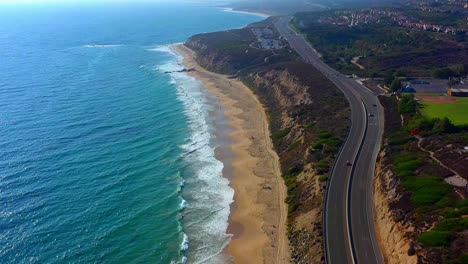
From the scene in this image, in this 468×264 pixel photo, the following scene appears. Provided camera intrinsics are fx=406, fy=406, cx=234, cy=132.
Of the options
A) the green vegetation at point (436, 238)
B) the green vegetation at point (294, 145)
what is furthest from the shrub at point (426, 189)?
the green vegetation at point (294, 145)

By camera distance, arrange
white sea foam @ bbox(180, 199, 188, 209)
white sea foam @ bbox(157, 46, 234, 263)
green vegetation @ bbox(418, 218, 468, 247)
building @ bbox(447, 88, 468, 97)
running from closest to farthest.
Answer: green vegetation @ bbox(418, 218, 468, 247)
white sea foam @ bbox(157, 46, 234, 263)
white sea foam @ bbox(180, 199, 188, 209)
building @ bbox(447, 88, 468, 97)

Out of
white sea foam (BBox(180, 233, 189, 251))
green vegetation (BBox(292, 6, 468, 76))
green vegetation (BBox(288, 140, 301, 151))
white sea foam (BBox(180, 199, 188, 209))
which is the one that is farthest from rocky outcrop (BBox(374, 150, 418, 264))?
green vegetation (BBox(292, 6, 468, 76))

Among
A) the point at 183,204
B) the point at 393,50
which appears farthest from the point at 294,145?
the point at 393,50

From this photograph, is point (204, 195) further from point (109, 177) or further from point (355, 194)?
point (355, 194)

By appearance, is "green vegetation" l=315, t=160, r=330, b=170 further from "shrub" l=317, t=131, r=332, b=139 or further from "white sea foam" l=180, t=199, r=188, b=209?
"white sea foam" l=180, t=199, r=188, b=209

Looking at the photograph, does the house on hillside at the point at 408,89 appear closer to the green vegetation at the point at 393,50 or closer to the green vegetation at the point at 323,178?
the green vegetation at the point at 393,50

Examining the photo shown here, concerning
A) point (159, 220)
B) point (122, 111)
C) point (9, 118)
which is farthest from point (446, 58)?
point (9, 118)
